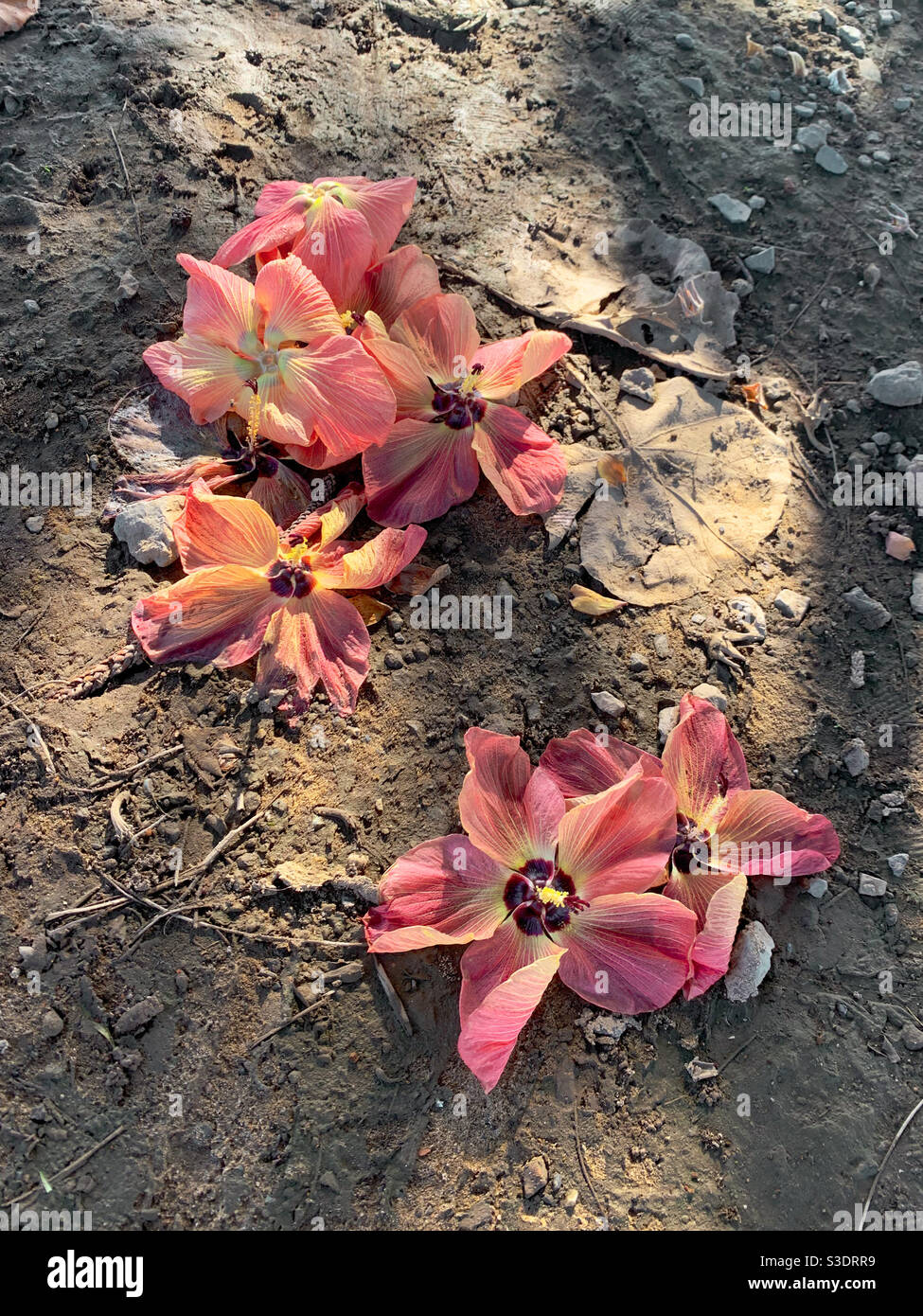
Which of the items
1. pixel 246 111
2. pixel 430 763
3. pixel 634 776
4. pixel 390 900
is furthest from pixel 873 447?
pixel 246 111

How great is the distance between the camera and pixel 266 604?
2527 mm

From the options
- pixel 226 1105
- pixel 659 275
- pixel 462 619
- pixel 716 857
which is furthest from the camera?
pixel 659 275

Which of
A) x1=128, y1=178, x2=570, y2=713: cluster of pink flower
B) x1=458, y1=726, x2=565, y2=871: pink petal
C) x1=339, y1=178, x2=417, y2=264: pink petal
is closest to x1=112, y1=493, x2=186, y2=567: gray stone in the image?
x1=128, y1=178, x2=570, y2=713: cluster of pink flower

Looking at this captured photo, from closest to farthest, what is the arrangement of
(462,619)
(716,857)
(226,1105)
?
(226,1105) → (716,857) → (462,619)

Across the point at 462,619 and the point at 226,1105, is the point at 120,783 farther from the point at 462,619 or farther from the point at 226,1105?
the point at 462,619

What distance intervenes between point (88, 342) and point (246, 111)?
1.09 metres

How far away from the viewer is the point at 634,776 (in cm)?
213

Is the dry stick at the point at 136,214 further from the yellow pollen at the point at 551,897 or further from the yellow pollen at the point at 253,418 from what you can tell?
the yellow pollen at the point at 551,897

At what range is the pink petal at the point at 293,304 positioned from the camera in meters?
2.51

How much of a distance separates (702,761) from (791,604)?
0.67 metres

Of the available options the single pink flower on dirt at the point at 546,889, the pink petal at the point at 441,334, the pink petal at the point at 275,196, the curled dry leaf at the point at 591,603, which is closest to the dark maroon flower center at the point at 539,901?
the single pink flower on dirt at the point at 546,889

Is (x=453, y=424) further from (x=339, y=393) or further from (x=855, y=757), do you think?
(x=855, y=757)

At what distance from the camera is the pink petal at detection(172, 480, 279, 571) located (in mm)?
2465

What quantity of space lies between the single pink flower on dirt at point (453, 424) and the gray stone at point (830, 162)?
65.3 inches
